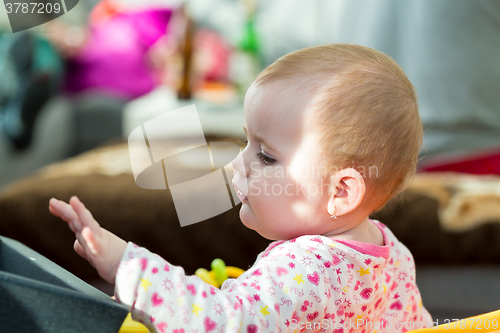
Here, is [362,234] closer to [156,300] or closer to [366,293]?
[366,293]

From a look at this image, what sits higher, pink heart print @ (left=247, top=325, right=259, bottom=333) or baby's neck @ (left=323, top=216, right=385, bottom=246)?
pink heart print @ (left=247, top=325, right=259, bottom=333)

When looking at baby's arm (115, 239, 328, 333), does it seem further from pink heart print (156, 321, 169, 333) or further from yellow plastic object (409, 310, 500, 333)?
yellow plastic object (409, 310, 500, 333)

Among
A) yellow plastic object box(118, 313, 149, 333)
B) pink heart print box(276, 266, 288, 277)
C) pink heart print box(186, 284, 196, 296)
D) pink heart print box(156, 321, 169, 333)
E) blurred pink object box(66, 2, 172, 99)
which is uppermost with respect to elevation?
yellow plastic object box(118, 313, 149, 333)

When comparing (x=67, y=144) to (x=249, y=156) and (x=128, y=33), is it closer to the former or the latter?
(x=128, y=33)

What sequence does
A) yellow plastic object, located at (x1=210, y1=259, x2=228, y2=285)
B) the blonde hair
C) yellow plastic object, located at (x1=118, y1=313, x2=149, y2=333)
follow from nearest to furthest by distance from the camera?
yellow plastic object, located at (x1=118, y1=313, x2=149, y2=333) < the blonde hair < yellow plastic object, located at (x1=210, y1=259, x2=228, y2=285)

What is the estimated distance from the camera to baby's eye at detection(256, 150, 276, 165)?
21.4 inches

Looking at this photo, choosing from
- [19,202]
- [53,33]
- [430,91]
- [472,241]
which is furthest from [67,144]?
[472,241]

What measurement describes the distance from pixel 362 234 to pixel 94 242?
1.01ft

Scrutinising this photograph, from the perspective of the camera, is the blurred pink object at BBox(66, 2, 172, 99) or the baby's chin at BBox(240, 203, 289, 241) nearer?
the baby's chin at BBox(240, 203, 289, 241)

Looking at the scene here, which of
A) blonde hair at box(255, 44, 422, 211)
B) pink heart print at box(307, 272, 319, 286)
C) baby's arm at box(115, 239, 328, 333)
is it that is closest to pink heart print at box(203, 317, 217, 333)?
baby's arm at box(115, 239, 328, 333)

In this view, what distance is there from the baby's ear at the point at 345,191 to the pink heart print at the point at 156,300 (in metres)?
0.22

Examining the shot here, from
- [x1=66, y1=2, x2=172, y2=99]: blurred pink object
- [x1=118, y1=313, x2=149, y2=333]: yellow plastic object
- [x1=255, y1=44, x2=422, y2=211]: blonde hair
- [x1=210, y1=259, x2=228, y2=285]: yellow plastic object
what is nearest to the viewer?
[x1=118, y1=313, x2=149, y2=333]: yellow plastic object

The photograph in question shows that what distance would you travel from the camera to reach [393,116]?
1.68ft

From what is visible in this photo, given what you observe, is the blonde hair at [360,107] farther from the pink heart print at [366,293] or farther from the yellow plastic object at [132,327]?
the yellow plastic object at [132,327]
